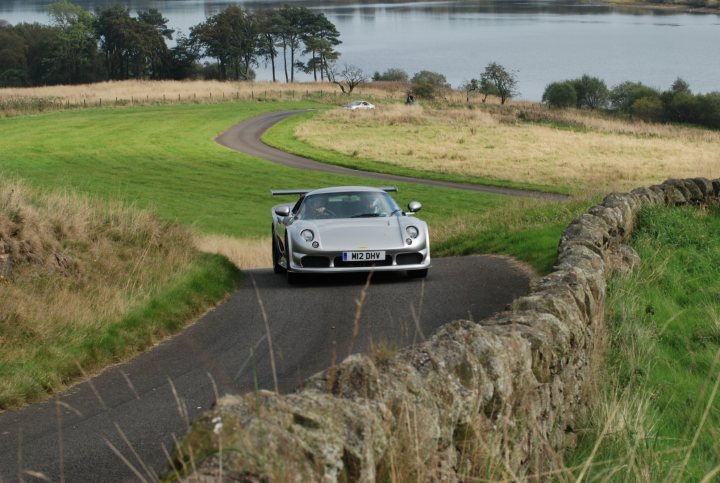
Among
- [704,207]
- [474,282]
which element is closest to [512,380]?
[474,282]

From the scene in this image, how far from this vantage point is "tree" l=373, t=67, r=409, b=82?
141 meters

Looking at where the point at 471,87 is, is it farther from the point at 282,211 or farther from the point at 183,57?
the point at 282,211

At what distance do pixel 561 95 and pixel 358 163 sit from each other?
190ft

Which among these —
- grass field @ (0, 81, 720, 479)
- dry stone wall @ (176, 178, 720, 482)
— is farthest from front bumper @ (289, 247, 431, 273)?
dry stone wall @ (176, 178, 720, 482)

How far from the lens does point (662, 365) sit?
9578mm

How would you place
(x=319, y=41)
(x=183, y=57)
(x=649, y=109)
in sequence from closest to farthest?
1. (x=649, y=109)
2. (x=183, y=57)
3. (x=319, y=41)

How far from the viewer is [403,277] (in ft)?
52.7

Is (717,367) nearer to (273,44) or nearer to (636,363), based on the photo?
(636,363)

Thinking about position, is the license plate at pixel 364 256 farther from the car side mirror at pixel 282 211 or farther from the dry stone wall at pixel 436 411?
the dry stone wall at pixel 436 411

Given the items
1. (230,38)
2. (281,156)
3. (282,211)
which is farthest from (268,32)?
(282,211)

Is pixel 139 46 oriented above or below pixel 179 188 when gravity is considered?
above

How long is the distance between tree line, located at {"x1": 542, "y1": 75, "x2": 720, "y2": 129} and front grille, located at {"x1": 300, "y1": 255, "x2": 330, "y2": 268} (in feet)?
277

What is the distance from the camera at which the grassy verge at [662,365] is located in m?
5.75

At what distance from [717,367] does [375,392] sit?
659 centimetres
